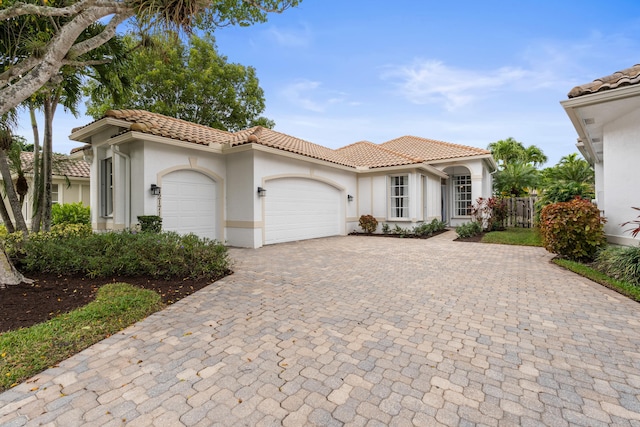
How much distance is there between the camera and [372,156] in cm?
1633

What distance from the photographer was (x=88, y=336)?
3371mm

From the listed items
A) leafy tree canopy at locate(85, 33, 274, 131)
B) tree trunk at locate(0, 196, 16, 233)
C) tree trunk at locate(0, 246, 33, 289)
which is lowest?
tree trunk at locate(0, 246, 33, 289)

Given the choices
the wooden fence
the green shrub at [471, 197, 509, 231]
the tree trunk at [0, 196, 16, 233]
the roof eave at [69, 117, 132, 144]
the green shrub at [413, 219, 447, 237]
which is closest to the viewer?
the tree trunk at [0, 196, 16, 233]

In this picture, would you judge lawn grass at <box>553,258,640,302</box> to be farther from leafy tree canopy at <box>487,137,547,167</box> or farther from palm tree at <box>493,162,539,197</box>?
leafy tree canopy at <box>487,137,547,167</box>

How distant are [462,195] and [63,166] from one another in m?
19.0

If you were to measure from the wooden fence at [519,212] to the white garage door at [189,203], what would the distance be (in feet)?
47.6

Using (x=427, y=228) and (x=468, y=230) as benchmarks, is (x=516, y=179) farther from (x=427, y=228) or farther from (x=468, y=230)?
(x=427, y=228)

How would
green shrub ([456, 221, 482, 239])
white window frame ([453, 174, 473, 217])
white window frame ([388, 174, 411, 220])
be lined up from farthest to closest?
white window frame ([453, 174, 473, 217]) < white window frame ([388, 174, 411, 220]) < green shrub ([456, 221, 482, 239])

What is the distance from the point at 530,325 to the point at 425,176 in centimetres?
1197

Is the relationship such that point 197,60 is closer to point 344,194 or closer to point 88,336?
point 344,194

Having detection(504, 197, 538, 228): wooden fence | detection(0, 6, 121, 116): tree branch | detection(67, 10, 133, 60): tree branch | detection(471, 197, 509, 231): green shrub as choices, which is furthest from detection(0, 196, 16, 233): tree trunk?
detection(504, 197, 538, 228): wooden fence

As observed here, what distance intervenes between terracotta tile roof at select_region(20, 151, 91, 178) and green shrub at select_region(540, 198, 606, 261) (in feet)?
49.3

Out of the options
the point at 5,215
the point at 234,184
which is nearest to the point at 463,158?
the point at 234,184

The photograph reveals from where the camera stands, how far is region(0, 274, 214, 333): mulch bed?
156 inches
